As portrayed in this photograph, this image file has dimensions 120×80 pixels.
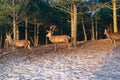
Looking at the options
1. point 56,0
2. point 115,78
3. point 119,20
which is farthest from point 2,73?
point 119,20

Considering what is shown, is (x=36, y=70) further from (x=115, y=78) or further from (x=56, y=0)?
(x=56, y=0)

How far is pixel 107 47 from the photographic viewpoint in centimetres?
1908

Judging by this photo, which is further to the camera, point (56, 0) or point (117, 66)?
point (56, 0)

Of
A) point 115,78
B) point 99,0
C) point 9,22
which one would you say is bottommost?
point 115,78

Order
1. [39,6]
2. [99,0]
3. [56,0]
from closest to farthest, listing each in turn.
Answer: [56,0]
[99,0]
[39,6]

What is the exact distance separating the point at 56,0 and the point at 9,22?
8.51 meters

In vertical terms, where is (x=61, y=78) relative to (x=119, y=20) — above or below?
below

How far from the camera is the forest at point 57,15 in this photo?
22.2 metres

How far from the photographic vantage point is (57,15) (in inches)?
1463

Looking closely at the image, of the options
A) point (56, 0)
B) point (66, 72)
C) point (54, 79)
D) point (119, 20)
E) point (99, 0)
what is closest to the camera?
point (54, 79)

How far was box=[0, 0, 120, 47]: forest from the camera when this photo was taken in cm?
2223

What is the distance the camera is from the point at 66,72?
1101 cm

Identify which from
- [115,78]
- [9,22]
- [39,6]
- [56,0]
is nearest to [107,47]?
[56,0]

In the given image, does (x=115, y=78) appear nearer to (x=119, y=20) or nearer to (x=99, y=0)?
(x=99, y=0)
